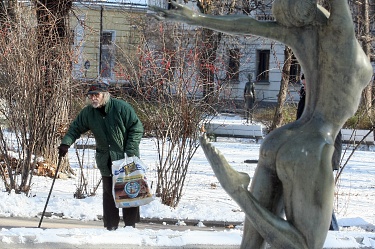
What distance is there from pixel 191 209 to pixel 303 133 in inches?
243

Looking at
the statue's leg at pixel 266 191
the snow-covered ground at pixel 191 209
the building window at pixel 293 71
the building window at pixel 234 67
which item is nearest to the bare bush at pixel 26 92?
the snow-covered ground at pixel 191 209

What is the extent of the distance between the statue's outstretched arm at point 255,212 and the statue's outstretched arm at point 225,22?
607 mm

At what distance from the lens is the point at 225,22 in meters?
→ 4.06

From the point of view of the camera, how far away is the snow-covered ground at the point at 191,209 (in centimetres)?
525

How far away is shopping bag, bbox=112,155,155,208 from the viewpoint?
25.3 ft

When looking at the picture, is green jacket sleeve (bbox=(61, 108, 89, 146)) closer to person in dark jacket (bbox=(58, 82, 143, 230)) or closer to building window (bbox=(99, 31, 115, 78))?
person in dark jacket (bbox=(58, 82, 143, 230))

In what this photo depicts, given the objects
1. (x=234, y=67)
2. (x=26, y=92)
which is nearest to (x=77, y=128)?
(x=26, y=92)

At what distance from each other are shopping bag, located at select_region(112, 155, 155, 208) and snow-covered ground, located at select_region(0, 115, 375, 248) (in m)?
1.07

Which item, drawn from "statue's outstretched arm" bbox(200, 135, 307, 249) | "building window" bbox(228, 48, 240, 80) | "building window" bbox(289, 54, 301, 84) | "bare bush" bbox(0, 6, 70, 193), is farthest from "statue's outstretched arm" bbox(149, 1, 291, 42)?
"building window" bbox(289, 54, 301, 84)

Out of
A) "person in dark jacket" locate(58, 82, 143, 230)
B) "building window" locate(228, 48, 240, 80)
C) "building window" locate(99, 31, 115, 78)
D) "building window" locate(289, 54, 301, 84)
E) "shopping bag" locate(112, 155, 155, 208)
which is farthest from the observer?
"building window" locate(289, 54, 301, 84)

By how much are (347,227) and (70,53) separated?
202 inches

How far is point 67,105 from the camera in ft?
40.6

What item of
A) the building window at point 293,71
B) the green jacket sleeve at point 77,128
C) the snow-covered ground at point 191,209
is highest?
the building window at point 293,71

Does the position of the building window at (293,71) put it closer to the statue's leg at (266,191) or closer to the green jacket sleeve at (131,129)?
the green jacket sleeve at (131,129)
